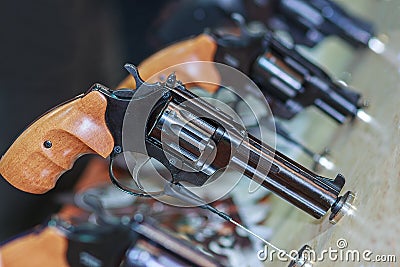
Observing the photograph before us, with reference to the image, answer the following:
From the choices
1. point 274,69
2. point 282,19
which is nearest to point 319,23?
point 282,19

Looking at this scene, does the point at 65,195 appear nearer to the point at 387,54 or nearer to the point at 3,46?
the point at 3,46

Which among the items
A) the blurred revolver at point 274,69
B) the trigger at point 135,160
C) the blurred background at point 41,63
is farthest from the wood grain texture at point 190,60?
the blurred background at point 41,63

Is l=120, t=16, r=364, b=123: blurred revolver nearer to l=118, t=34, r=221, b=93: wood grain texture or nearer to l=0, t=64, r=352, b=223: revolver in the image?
l=118, t=34, r=221, b=93: wood grain texture

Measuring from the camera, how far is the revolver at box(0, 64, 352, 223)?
840 mm

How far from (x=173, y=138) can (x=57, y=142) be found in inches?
6.6

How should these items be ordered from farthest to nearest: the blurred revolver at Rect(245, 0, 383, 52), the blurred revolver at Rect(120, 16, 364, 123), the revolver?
the blurred revolver at Rect(245, 0, 383, 52) → the blurred revolver at Rect(120, 16, 364, 123) → the revolver

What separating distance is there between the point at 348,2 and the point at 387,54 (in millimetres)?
349

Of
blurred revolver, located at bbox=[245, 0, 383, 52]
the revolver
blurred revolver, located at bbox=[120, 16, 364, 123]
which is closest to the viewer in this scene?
the revolver

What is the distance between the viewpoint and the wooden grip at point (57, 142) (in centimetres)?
84

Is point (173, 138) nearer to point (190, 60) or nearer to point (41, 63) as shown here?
point (190, 60)

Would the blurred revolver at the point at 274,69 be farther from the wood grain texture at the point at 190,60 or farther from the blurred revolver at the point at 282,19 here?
the blurred revolver at the point at 282,19

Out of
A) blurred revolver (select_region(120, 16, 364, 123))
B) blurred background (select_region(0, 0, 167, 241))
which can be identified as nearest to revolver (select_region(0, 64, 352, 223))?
blurred revolver (select_region(120, 16, 364, 123))

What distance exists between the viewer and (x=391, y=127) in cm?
100

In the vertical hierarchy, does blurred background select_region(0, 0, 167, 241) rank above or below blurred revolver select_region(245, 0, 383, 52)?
below
